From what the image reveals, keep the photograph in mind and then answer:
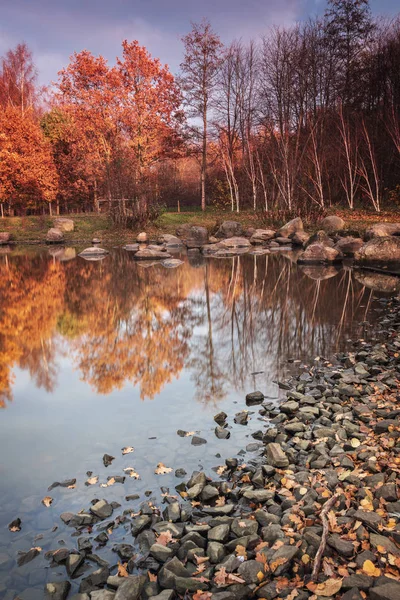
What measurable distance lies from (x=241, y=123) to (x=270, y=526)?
3161 centimetres

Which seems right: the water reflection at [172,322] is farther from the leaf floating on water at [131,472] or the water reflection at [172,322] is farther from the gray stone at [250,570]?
the gray stone at [250,570]

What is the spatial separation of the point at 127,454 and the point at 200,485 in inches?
38.2

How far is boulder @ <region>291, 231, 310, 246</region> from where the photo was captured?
74.1 ft

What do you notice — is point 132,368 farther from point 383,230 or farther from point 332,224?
point 332,224

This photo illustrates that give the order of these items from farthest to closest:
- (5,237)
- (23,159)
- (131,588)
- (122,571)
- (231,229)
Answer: (23,159), (5,237), (231,229), (122,571), (131,588)

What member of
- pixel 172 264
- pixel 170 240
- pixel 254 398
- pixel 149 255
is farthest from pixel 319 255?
pixel 254 398

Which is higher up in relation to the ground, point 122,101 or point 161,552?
point 122,101

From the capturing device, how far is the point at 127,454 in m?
4.26

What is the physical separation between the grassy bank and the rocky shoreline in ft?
68.6

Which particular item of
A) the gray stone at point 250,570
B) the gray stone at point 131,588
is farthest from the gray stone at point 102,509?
the gray stone at point 250,570

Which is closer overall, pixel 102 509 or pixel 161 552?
pixel 161 552

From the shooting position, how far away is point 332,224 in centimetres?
2203

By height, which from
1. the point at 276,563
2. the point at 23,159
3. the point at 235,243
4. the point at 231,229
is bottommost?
the point at 276,563

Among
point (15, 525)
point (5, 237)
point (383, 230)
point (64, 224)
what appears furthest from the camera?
point (64, 224)
